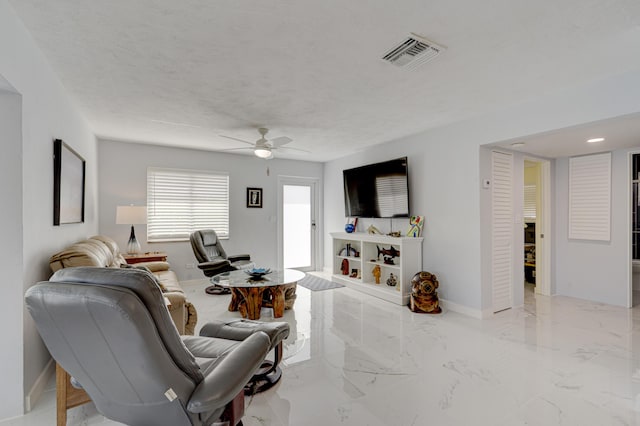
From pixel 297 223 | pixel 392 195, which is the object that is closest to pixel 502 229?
pixel 392 195

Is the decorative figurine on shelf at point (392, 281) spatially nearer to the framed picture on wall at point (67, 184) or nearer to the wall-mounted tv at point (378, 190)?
the wall-mounted tv at point (378, 190)

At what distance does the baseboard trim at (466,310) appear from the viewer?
3707 millimetres

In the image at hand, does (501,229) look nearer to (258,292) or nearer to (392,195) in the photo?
(392,195)

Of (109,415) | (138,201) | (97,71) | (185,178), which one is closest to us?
(109,415)

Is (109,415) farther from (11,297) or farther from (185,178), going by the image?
(185,178)

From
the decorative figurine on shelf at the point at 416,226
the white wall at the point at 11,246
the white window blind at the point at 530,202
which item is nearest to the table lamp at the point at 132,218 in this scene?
the white wall at the point at 11,246

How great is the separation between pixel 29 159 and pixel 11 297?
0.87 metres

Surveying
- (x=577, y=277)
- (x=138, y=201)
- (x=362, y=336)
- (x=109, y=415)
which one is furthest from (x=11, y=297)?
(x=577, y=277)

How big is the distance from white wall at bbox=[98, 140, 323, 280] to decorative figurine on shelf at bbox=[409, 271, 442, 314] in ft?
10.4

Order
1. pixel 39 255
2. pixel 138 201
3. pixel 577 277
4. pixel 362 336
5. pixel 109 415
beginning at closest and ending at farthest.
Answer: pixel 109 415 → pixel 39 255 → pixel 362 336 → pixel 577 277 → pixel 138 201

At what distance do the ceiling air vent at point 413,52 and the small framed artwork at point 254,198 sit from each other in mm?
4221

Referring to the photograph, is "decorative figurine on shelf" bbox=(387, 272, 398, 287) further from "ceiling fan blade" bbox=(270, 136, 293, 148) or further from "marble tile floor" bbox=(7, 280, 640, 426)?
"ceiling fan blade" bbox=(270, 136, 293, 148)

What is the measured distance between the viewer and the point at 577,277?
4582mm

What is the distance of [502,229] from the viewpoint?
3.95m
